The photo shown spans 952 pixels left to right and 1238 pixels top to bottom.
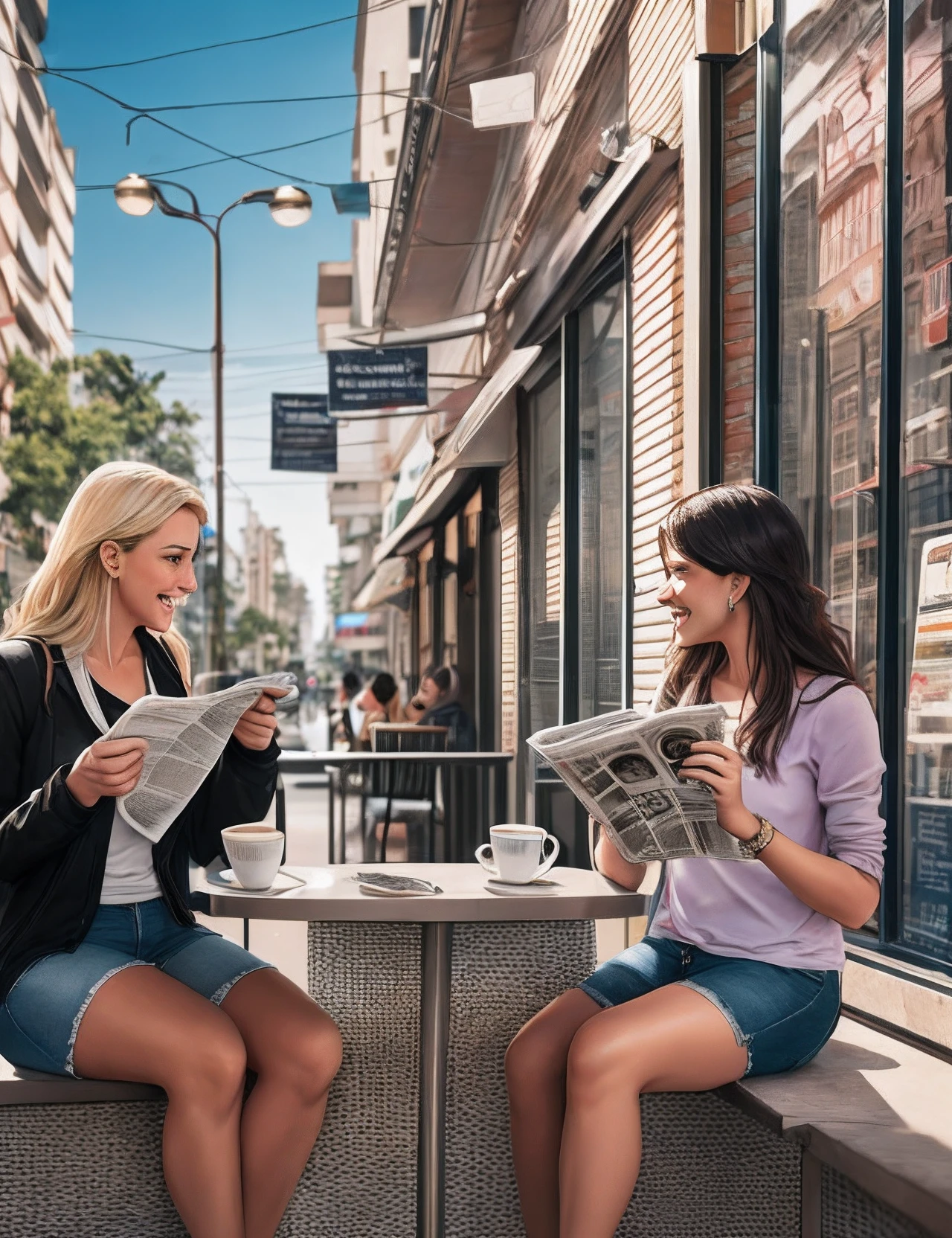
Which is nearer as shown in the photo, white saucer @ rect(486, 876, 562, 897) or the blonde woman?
the blonde woman

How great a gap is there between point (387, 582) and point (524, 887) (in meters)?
13.7

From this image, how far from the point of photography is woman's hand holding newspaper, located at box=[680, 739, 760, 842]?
2051 millimetres

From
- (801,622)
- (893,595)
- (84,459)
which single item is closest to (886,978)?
(893,595)

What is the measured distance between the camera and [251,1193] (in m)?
2.29

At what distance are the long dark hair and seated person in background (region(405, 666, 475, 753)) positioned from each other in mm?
6209

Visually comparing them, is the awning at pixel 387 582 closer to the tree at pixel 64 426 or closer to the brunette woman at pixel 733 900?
the tree at pixel 64 426

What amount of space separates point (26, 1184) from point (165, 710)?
1.11 m

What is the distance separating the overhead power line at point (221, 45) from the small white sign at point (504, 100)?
4.41 feet

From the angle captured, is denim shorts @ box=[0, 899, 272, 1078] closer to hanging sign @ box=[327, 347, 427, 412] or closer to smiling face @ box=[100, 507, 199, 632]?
smiling face @ box=[100, 507, 199, 632]

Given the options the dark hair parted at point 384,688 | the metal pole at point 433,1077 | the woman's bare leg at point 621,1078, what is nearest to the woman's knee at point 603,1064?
the woman's bare leg at point 621,1078

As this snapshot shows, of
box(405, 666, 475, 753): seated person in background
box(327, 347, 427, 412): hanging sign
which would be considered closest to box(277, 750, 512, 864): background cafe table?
box(405, 666, 475, 753): seated person in background

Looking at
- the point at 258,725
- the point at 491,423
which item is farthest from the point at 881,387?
the point at 491,423

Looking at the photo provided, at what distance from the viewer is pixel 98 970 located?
227 cm

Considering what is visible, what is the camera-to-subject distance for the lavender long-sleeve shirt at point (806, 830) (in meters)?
2.25
